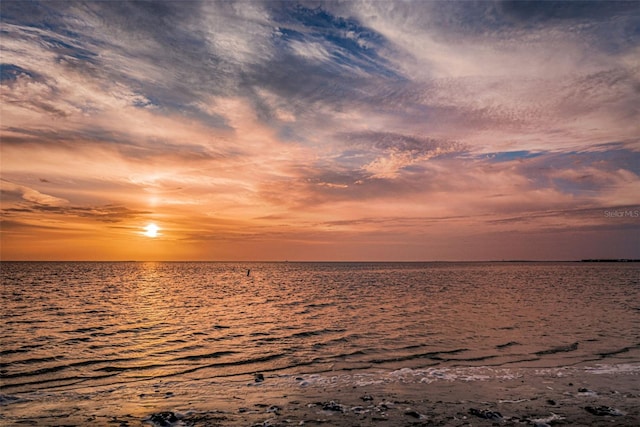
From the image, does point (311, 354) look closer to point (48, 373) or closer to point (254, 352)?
point (254, 352)

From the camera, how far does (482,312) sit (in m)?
38.3

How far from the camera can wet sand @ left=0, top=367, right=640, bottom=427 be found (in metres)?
12.0

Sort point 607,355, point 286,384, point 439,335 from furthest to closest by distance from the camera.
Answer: point 439,335, point 607,355, point 286,384

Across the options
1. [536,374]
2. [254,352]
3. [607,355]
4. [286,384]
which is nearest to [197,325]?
[254,352]

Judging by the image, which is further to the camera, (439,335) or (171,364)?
(439,335)

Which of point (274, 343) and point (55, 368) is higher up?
point (55, 368)

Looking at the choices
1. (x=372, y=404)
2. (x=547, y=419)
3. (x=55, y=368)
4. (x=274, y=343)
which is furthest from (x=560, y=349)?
(x=55, y=368)

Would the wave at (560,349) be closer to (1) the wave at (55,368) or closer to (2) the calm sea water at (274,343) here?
(2) the calm sea water at (274,343)

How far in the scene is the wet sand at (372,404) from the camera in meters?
12.0

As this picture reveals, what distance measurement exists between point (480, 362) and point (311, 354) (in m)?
8.35

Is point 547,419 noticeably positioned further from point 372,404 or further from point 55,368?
point 55,368

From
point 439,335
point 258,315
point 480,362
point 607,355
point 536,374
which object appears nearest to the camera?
point 536,374

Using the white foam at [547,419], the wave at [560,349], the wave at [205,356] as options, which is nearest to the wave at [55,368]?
the wave at [205,356]

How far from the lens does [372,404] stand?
13.5 meters
